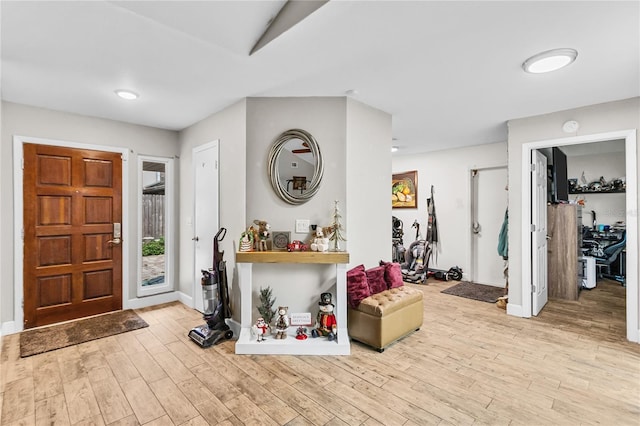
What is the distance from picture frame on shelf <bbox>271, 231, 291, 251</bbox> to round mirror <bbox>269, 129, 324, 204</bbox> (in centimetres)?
33

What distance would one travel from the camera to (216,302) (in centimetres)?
312

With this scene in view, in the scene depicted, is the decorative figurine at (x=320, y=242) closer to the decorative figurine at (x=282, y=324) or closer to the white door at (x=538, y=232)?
the decorative figurine at (x=282, y=324)

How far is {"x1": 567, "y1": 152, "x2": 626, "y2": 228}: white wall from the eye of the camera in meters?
5.77

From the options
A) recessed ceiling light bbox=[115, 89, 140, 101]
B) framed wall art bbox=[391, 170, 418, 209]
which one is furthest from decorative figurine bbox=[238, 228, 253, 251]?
framed wall art bbox=[391, 170, 418, 209]

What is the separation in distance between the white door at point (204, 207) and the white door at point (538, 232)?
12.7 feet

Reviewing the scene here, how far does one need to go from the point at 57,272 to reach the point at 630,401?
5383 millimetres

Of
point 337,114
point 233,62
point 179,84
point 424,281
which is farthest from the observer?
point 424,281

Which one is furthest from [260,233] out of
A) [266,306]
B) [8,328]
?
[8,328]

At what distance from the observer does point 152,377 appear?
7.77 ft

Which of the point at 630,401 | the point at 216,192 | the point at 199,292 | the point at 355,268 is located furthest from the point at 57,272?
the point at 630,401

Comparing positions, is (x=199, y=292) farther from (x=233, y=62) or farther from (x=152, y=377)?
(x=233, y=62)

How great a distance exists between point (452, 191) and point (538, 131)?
2121mm

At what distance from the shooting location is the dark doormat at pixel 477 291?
14.6ft

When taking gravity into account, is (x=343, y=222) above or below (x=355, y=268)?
above
